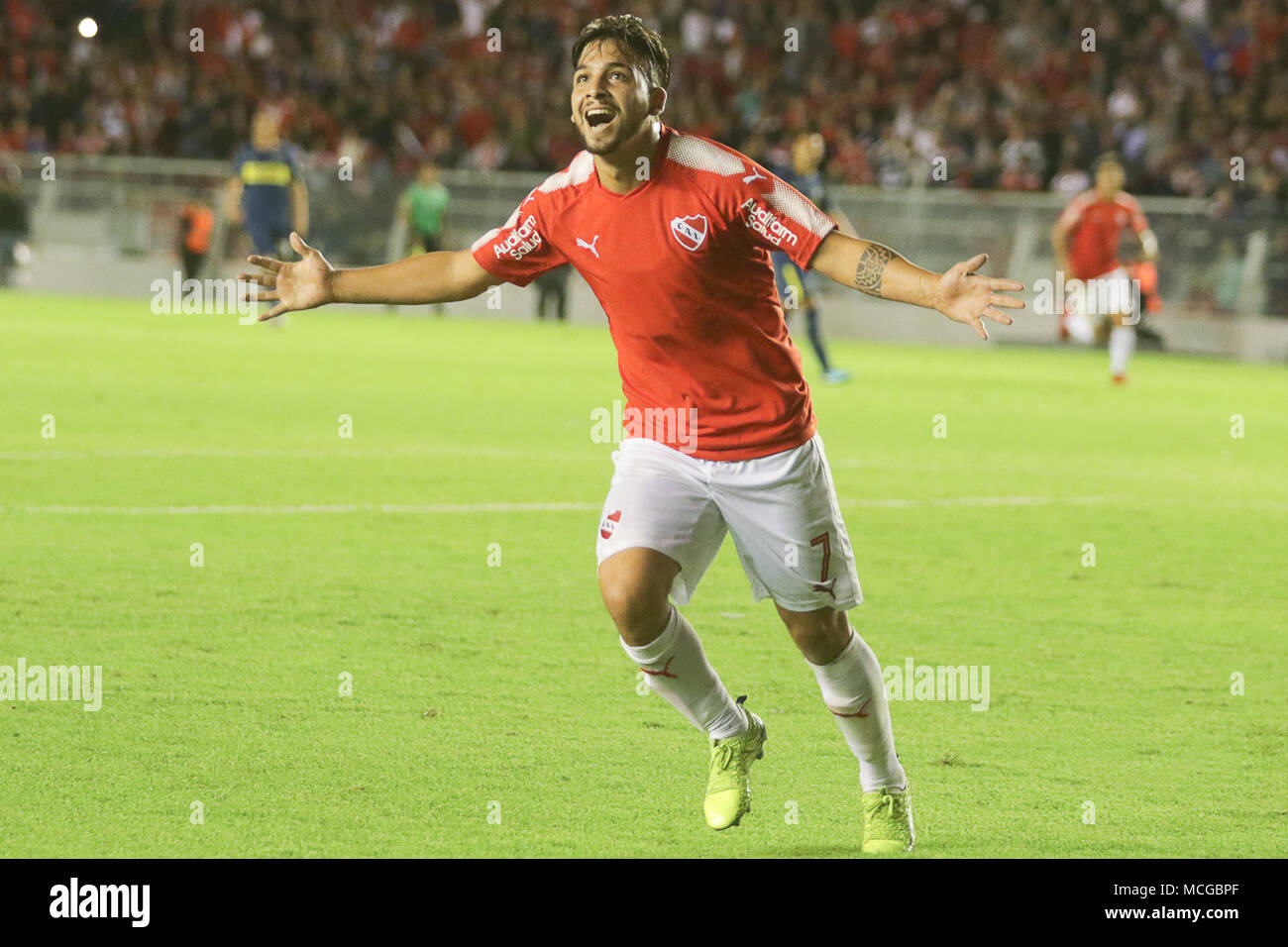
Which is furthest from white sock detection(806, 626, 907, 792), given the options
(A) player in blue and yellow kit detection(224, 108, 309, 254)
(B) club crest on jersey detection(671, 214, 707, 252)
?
(A) player in blue and yellow kit detection(224, 108, 309, 254)

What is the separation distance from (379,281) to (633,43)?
103 cm

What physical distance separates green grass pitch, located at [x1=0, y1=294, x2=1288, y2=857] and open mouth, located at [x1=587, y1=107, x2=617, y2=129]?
182 cm

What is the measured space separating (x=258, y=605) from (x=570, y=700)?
1909mm

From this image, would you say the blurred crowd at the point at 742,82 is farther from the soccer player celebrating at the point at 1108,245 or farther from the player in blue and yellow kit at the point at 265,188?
the player in blue and yellow kit at the point at 265,188

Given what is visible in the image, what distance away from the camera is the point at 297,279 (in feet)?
18.0

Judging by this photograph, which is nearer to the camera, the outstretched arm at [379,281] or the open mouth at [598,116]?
the open mouth at [598,116]

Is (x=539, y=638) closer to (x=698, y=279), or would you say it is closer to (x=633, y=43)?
(x=698, y=279)

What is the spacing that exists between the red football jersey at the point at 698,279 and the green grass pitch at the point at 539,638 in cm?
109

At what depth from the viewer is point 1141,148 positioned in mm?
27250

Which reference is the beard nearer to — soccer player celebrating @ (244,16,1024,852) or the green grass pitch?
soccer player celebrating @ (244,16,1024,852)

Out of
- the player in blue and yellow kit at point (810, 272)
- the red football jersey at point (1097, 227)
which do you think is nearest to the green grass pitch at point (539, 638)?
the player in blue and yellow kit at point (810, 272)

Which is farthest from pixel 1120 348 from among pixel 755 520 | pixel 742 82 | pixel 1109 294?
pixel 755 520

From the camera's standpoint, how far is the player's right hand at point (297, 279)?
17.9 ft
